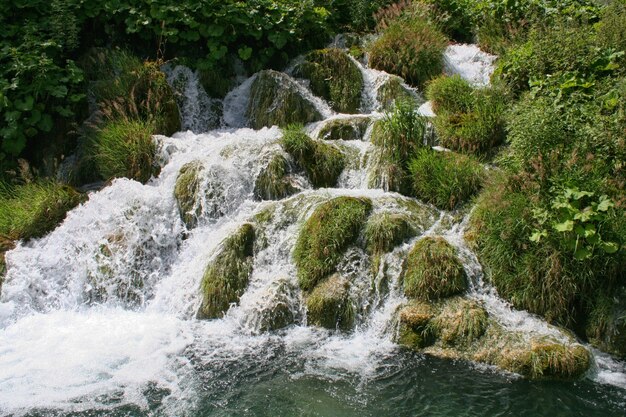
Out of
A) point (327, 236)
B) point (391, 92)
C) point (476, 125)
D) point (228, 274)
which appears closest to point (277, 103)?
point (391, 92)

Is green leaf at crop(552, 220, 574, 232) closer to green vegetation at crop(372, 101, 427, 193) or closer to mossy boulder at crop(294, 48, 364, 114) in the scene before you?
green vegetation at crop(372, 101, 427, 193)

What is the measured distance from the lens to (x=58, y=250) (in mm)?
8141

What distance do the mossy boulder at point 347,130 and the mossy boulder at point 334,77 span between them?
1.24 m

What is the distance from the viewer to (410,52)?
11.3 meters

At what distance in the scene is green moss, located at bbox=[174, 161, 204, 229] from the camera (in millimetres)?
8516

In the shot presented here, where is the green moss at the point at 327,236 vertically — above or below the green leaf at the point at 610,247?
below

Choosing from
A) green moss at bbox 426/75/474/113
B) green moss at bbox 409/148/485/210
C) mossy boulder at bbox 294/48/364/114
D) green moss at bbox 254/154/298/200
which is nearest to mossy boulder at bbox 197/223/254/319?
green moss at bbox 254/154/298/200

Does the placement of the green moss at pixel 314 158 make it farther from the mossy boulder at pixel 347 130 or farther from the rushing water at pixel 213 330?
the mossy boulder at pixel 347 130

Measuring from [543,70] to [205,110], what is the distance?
6.09 m

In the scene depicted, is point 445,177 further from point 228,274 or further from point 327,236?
point 228,274

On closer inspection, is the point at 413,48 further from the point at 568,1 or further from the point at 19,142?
the point at 19,142

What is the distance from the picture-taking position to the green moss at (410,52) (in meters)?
11.3

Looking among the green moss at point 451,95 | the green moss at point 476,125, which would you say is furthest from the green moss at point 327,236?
the green moss at point 451,95

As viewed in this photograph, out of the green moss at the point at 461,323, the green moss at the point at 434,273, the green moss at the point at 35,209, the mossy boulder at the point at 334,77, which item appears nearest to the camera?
the green moss at the point at 461,323
